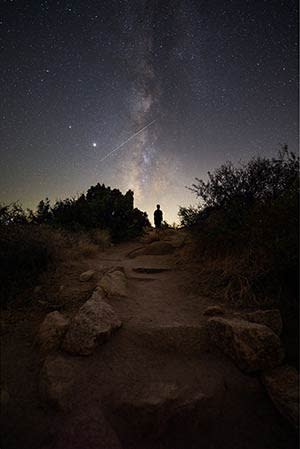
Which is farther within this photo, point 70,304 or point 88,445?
point 70,304

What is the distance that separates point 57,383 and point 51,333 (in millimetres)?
623

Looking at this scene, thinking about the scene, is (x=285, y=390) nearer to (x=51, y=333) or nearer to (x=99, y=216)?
(x=51, y=333)

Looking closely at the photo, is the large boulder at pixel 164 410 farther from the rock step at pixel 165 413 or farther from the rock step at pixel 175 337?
the rock step at pixel 175 337

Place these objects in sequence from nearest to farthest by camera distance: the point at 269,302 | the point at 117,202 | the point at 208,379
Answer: the point at 208,379, the point at 269,302, the point at 117,202

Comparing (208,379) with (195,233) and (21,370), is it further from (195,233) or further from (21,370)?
(195,233)

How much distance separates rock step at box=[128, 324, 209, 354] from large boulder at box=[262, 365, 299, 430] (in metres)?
0.73

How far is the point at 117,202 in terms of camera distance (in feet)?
45.3

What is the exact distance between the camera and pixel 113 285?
13.4 feet

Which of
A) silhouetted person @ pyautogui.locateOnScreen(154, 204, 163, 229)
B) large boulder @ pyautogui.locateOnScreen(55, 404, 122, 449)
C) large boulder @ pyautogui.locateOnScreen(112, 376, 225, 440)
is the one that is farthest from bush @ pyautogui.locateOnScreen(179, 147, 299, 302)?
→ silhouetted person @ pyautogui.locateOnScreen(154, 204, 163, 229)

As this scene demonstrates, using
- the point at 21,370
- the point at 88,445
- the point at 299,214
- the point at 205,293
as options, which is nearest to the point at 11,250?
the point at 21,370

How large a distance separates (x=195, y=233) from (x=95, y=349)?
4254mm

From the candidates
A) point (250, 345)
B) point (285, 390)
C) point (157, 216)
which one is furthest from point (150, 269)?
point (157, 216)

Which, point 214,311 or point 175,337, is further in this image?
point 214,311

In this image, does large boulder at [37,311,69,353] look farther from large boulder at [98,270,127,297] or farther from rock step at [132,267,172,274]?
rock step at [132,267,172,274]
